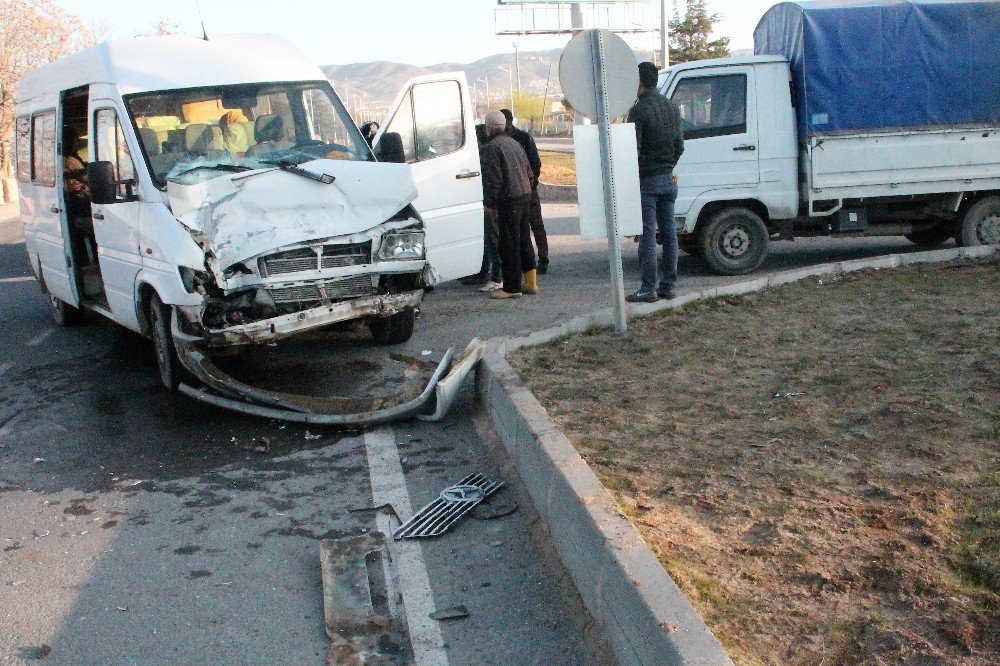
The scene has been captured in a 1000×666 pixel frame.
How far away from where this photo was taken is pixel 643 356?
7.12 m

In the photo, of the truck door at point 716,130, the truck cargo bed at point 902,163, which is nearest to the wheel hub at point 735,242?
the truck door at point 716,130

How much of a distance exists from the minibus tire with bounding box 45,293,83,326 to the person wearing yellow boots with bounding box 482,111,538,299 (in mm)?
4464

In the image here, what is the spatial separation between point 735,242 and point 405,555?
24.3ft

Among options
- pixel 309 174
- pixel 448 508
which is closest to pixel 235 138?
pixel 309 174

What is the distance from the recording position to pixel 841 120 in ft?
34.6

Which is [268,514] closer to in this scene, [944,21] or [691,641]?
[691,641]

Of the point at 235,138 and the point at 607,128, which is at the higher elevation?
the point at 235,138

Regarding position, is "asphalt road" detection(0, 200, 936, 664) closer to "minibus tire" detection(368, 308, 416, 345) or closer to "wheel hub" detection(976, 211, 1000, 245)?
"minibus tire" detection(368, 308, 416, 345)

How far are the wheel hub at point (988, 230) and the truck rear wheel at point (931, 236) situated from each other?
0.43 metres

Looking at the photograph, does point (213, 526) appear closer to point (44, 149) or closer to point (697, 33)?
point (44, 149)

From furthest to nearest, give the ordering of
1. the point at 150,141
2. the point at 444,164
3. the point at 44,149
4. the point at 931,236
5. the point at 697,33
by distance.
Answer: the point at 697,33 → the point at 931,236 → the point at 44,149 → the point at 444,164 → the point at 150,141

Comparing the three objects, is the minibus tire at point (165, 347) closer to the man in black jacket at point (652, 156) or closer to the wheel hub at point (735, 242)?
the man in black jacket at point (652, 156)

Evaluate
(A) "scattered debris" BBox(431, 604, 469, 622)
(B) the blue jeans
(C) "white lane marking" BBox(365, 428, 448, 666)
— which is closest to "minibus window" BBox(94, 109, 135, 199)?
(C) "white lane marking" BBox(365, 428, 448, 666)

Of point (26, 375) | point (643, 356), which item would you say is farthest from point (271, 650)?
point (26, 375)
